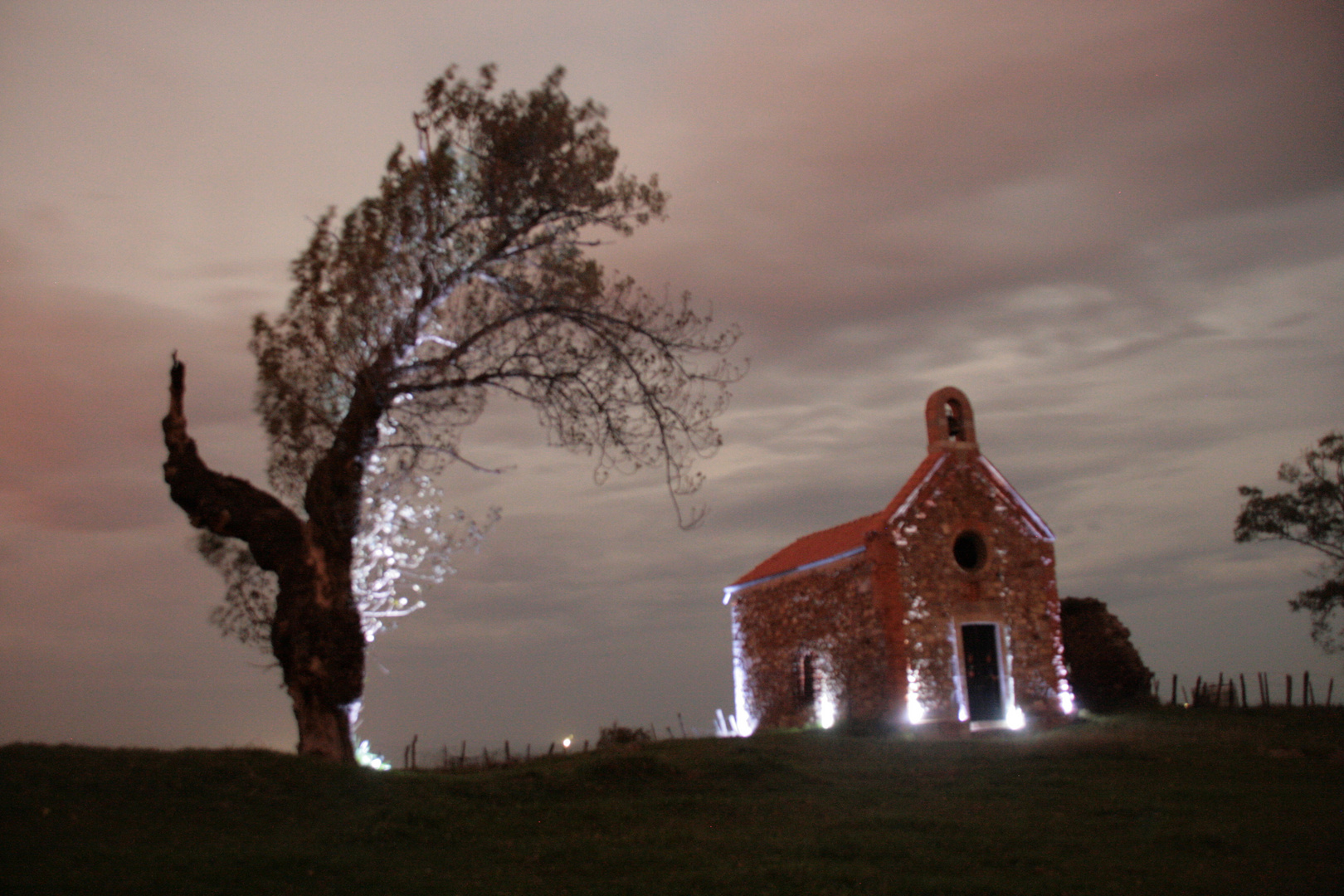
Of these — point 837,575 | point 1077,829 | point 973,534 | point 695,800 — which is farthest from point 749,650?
point 1077,829

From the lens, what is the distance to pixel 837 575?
26.1 meters

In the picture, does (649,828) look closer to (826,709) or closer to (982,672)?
(826,709)

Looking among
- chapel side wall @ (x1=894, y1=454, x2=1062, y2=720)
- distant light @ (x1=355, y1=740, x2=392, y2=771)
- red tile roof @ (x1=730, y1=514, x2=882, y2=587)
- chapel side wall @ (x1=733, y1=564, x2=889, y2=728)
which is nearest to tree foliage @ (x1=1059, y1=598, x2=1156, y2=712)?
chapel side wall @ (x1=894, y1=454, x2=1062, y2=720)

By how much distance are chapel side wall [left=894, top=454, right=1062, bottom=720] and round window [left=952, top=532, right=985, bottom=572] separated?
205 millimetres

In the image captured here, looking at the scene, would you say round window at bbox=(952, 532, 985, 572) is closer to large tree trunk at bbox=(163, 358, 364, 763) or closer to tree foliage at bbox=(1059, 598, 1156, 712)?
tree foliage at bbox=(1059, 598, 1156, 712)

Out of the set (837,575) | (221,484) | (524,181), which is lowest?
(837,575)

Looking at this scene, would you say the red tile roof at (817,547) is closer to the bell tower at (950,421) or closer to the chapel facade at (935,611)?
the chapel facade at (935,611)

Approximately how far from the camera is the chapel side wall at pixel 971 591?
24141mm

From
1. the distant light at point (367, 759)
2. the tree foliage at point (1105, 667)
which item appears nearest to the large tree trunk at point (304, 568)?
the distant light at point (367, 759)

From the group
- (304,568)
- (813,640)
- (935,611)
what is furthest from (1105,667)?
(304,568)

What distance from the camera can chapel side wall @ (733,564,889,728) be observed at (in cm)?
2439

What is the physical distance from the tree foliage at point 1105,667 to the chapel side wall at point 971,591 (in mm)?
4731

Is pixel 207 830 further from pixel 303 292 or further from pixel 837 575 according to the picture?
pixel 837 575

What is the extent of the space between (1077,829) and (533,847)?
6.70 m
